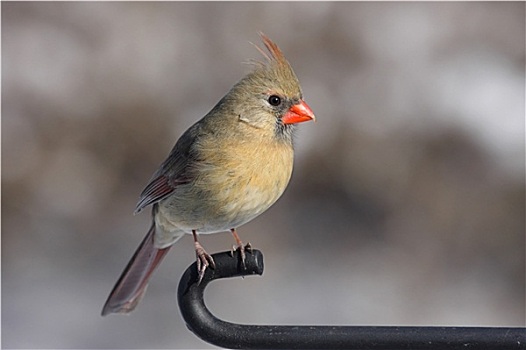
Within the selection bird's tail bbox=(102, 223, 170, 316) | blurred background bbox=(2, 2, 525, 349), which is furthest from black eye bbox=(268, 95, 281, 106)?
blurred background bbox=(2, 2, 525, 349)

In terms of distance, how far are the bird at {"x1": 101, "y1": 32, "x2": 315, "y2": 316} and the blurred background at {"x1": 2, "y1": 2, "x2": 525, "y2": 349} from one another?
4.04 feet

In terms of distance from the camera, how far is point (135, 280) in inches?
94.8

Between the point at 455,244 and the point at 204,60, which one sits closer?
the point at 455,244

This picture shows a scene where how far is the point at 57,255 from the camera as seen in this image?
3793 mm

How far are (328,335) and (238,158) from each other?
57cm

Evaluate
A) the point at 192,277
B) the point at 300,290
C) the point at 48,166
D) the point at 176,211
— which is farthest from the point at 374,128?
the point at 192,277

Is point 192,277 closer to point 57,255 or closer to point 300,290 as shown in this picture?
point 300,290

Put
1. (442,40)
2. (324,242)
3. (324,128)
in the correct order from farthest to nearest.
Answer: (442,40) < (324,128) < (324,242)

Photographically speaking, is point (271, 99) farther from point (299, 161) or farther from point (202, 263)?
point (299, 161)

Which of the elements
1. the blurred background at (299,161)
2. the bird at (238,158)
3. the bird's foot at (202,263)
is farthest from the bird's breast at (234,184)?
the blurred background at (299,161)

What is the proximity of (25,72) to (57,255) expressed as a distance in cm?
115

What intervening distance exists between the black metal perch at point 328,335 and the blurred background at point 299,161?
162 cm

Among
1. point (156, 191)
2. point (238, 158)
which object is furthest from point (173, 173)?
point (238, 158)

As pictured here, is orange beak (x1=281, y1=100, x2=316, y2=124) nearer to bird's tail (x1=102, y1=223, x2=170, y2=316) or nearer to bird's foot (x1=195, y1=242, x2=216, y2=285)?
bird's foot (x1=195, y1=242, x2=216, y2=285)
